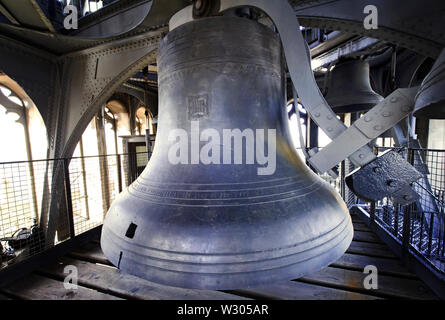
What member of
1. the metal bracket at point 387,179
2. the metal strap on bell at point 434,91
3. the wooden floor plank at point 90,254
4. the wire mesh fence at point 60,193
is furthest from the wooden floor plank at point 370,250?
the wire mesh fence at point 60,193

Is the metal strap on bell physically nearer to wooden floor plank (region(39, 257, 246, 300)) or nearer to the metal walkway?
the metal walkway

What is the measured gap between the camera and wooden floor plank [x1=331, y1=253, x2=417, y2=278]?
1.56 meters

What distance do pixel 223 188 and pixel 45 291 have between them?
1.61m

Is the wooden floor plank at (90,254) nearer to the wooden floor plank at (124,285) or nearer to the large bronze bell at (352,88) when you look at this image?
the wooden floor plank at (124,285)

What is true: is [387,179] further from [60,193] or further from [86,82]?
[60,193]

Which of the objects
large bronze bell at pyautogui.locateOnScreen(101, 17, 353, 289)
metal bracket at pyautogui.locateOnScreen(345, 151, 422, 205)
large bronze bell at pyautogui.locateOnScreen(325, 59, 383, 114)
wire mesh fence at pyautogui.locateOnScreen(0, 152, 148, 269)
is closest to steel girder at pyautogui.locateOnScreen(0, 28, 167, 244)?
wire mesh fence at pyautogui.locateOnScreen(0, 152, 148, 269)

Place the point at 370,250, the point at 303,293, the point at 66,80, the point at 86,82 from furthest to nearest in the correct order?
the point at 66,80
the point at 86,82
the point at 370,250
the point at 303,293

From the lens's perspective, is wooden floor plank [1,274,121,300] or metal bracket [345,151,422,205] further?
wooden floor plank [1,274,121,300]

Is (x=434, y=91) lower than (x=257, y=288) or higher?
higher

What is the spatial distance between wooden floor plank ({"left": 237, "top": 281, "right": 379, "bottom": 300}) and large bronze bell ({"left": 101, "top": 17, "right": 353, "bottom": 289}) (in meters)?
0.67

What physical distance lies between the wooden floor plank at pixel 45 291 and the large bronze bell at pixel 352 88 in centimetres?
310

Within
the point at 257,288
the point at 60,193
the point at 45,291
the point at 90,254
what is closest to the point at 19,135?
the point at 60,193

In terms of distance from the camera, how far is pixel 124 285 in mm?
1496
